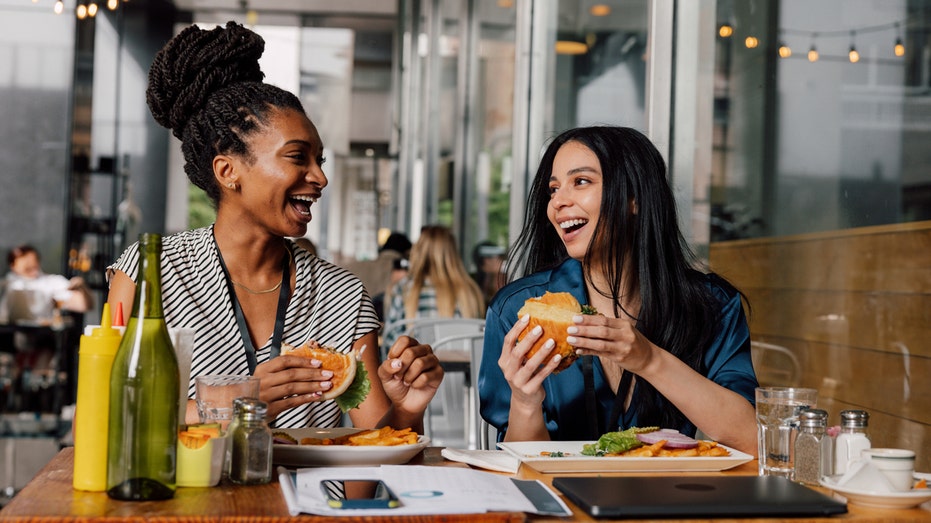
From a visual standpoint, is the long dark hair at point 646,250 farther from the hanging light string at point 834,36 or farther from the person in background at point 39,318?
the person in background at point 39,318

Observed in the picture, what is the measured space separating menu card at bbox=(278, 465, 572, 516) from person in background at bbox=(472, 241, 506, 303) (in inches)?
173

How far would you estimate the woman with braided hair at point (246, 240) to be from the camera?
194cm

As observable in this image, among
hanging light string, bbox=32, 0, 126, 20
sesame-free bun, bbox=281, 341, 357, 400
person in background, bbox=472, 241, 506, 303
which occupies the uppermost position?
hanging light string, bbox=32, 0, 126, 20

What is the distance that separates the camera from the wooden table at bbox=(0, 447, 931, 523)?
3.62 ft

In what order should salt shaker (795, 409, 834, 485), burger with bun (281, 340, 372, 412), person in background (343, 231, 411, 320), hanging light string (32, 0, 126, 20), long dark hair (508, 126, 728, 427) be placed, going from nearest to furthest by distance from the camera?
salt shaker (795, 409, 834, 485) < burger with bun (281, 340, 372, 412) < long dark hair (508, 126, 728, 427) < person in background (343, 231, 411, 320) < hanging light string (32, 0, 126, 20)

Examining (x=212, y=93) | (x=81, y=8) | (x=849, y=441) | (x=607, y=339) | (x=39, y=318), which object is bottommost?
(x=39, y=318)

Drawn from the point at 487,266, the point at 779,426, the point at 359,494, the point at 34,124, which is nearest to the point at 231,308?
the point at 359,494

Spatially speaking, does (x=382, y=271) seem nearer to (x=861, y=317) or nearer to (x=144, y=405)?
(x=861, y=317)

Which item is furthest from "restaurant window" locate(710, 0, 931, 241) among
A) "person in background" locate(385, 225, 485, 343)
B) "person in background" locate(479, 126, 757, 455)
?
"person in background" locate(385, 225, 485, 343)

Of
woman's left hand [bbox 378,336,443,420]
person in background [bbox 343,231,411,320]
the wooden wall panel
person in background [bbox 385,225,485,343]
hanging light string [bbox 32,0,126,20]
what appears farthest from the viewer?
hanging light string [bbox 32,0,126,20]

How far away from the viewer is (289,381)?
149cm

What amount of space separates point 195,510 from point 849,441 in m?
0.87

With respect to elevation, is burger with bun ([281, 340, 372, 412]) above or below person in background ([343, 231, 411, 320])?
below

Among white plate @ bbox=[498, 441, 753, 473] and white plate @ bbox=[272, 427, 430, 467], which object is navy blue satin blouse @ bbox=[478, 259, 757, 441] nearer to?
white plate @ bbox=[498, 441, 753, 473]
